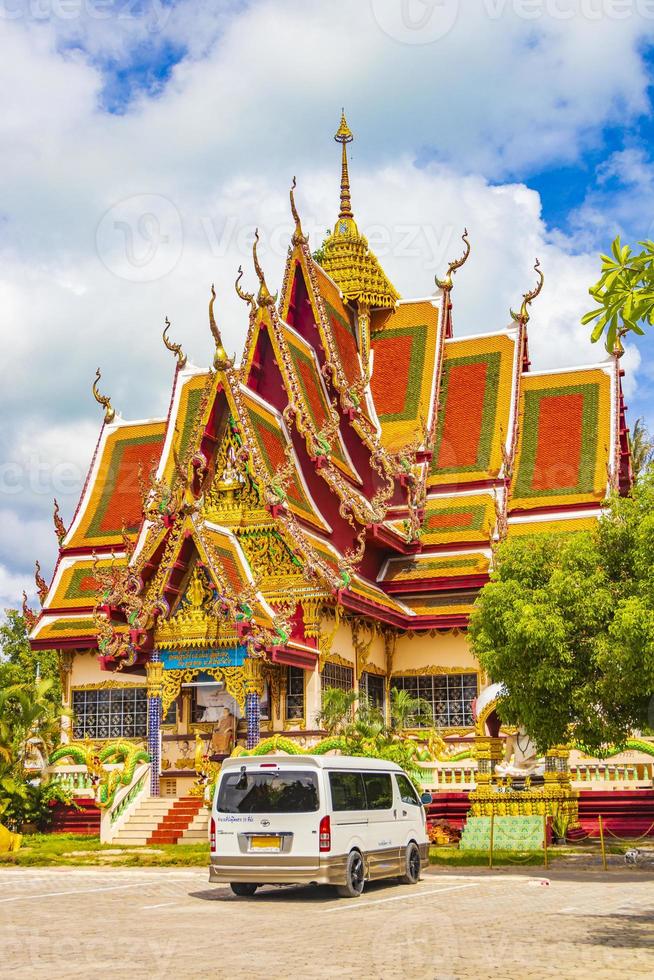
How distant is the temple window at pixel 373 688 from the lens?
26438 millimetres

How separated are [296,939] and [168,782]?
525 inches

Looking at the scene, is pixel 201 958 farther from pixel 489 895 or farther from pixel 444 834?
pixel 444 834

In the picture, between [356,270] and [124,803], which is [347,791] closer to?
[124,803]

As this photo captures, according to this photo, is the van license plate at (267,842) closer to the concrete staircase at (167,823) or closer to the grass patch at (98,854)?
the grass patch at (98,854)

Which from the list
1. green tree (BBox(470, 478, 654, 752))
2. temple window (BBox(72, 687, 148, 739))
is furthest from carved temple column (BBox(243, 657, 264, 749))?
temple window (BBox(72, 687, 148, 739))

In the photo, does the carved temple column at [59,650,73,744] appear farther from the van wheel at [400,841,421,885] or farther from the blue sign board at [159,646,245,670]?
the van wheel at [400,841,421,885]

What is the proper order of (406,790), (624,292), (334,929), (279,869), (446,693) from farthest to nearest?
(446,693) → (406,790) → (279,869) → (334,929) → (624,292)

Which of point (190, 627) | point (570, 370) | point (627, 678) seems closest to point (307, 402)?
point (190, 627)

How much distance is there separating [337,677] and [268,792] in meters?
11.1

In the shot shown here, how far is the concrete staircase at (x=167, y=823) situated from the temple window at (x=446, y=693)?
7255mm

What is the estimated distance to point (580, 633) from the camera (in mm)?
16828

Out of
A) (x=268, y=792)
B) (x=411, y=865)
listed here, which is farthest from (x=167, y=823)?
(x=268, y=792)

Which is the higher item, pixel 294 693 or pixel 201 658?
pixel 201 658

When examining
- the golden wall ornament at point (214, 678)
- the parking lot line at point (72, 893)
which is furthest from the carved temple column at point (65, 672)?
the parking lot line at point (72, 893)
